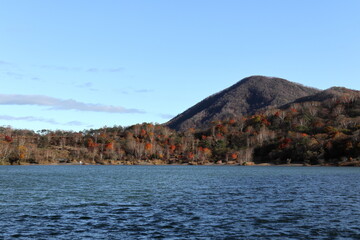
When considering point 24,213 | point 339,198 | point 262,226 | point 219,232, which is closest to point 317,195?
point 339,198

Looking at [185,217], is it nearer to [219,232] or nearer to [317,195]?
[219,232]

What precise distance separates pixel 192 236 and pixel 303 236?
1038 centimetres

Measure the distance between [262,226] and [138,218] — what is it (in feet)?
47.0

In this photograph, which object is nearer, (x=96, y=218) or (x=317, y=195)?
(x=96, y=218)

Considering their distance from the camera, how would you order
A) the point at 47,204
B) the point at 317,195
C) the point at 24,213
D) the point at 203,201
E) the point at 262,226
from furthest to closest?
the point at 317,195 → the point at 203,201 → the point at 47,204 → the point at 24,213 → the point at 262,226

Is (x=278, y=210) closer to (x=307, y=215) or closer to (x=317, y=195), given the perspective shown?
(x=307, y=215)

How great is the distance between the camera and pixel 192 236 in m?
35.2

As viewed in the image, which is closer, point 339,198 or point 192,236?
point 192,236

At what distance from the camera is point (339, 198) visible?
63.6 m

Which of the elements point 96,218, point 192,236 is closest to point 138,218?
point 96,218

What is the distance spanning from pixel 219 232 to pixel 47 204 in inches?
1187

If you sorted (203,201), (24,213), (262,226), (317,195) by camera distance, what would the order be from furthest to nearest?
(317,195) < (203,201) < (24,213) < (262,226)

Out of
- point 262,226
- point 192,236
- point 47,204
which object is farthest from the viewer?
point 47,204

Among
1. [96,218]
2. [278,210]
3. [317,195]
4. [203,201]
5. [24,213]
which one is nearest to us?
[96,218]
